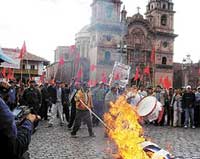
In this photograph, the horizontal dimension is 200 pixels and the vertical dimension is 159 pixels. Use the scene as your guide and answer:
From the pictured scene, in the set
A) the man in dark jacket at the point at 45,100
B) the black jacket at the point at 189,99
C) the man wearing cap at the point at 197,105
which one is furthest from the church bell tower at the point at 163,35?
the man in dark jacket at the point at 45,100

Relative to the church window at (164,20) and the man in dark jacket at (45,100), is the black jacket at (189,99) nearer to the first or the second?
the man in dark jacket at (45,100)

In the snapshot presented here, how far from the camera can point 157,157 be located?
18.0 ft

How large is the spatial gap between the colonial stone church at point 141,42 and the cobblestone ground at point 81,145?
165 feet

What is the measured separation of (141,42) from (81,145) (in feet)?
195

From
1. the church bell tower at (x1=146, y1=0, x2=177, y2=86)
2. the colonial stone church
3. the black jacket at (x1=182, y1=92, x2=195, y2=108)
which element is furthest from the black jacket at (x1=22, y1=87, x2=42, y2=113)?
the church bell tower at (x1=146, y1=0, x2=177, y2=86)

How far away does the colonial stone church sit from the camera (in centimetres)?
6372

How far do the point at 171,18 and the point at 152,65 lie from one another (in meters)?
11.2

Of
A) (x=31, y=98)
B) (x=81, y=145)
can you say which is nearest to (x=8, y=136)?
(x=81, y=145)

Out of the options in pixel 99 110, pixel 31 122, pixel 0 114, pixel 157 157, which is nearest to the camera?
pixel 0 114

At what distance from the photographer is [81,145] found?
10008mm

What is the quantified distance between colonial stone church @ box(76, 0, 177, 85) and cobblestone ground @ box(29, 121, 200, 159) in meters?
50.4

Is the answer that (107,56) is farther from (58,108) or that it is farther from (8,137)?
(8,137)

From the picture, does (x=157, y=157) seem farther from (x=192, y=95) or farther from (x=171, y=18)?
(x=171, y=18)

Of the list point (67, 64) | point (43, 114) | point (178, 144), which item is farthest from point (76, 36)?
point (178, 144)
